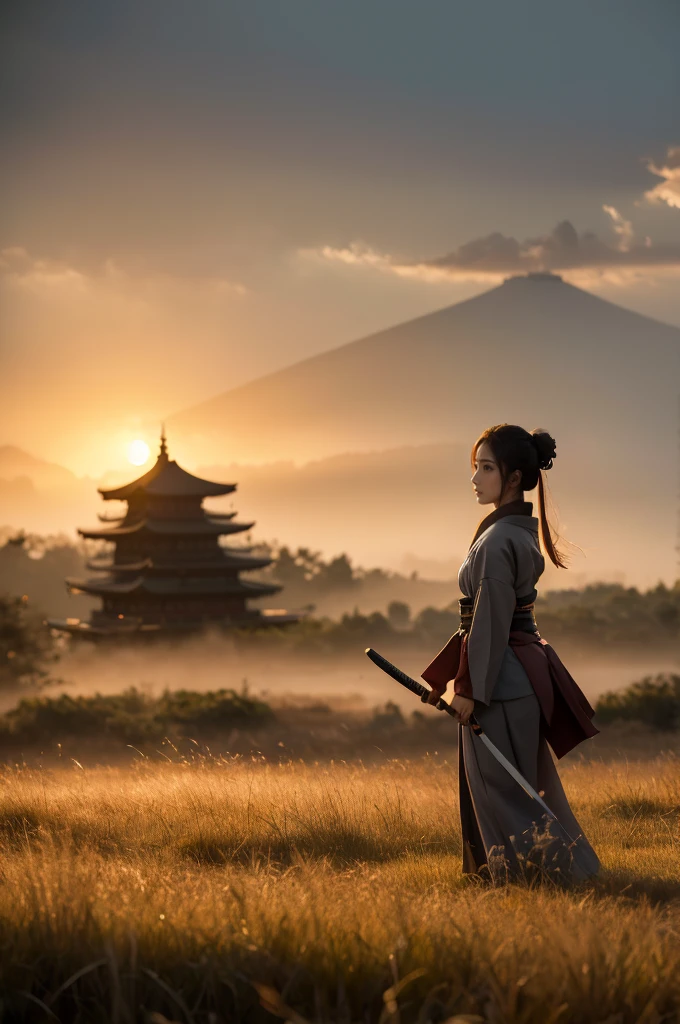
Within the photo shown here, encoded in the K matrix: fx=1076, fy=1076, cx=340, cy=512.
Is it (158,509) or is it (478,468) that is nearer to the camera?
(478,468)

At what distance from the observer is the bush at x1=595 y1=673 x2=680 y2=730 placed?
22.4m

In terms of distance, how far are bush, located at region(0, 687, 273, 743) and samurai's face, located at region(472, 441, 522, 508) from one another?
58.0ft

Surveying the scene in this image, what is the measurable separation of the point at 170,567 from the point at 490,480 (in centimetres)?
2790

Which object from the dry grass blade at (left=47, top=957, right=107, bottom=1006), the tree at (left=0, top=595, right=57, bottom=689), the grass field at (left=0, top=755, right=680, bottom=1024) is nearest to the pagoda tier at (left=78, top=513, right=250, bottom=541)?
the tree at (left=0, top=595, right=57, bottom=689)

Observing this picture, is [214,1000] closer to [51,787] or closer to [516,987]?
[516,987]

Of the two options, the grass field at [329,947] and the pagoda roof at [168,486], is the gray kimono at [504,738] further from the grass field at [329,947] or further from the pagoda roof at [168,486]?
the pagoda roof at [168,486]

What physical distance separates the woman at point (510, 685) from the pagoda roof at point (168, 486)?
28.0 metres

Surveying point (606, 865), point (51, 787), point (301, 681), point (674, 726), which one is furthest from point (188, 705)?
point (606, 865)

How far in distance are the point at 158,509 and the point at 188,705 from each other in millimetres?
10765

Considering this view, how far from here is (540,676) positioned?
15.1ft

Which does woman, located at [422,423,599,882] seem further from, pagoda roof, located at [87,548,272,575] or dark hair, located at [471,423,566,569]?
pagoda roof, located at [87,548,272,575]

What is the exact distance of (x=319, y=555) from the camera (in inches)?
2452

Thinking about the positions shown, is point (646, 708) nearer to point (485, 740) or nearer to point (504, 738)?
point (504, 738)

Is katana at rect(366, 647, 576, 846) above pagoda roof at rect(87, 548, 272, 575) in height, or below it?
below
